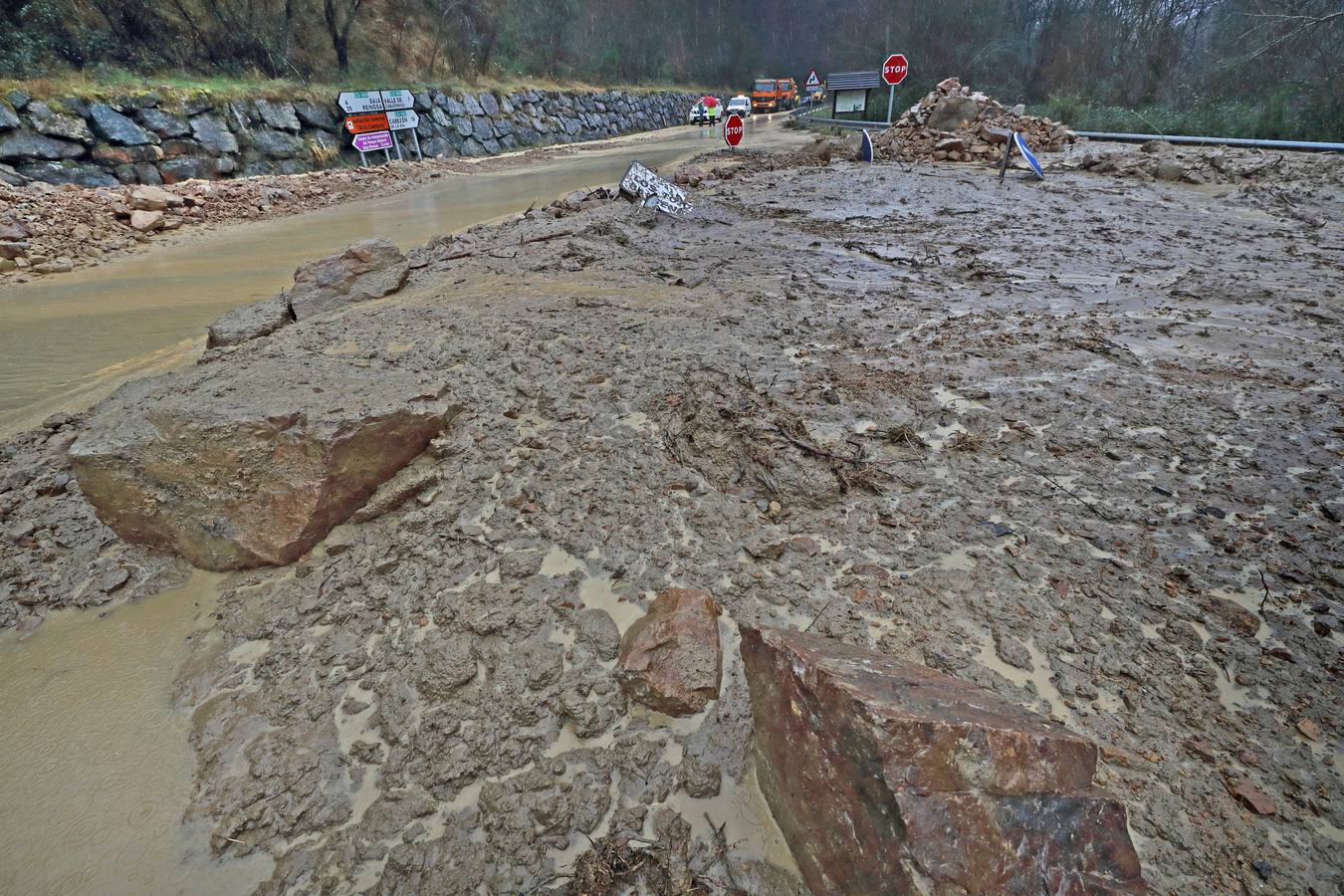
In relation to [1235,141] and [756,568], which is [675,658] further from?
[1235,141]

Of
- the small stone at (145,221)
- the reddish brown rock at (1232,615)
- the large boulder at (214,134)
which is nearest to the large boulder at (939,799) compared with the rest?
the reddish brown rock at (1232,615)

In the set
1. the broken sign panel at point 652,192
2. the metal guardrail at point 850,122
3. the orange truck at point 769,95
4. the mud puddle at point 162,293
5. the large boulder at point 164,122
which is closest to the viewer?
the mud puddle at point 162,293

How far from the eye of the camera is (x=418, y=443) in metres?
2.97

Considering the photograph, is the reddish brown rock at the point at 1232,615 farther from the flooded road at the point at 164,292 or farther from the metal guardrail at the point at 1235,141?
the metal guardrail at the point at 1235,141

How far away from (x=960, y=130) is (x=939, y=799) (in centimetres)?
1638

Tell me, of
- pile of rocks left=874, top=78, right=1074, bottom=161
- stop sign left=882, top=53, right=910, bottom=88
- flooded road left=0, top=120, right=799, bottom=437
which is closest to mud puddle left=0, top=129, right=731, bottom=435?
flooded road left=0, top=120, right=799, bottom=437

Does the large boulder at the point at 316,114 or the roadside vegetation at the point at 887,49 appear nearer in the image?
the roadside vegetation at the point at 887,49

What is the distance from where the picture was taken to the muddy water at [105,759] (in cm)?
158

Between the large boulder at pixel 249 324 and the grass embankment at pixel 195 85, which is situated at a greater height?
the grass embankment at pixel 195 85

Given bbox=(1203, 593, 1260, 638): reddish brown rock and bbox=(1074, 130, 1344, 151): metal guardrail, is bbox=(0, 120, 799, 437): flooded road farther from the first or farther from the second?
bbox=(1074, 130, 1344, 151): metal guardrail

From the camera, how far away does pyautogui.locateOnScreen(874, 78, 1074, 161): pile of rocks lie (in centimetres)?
1340

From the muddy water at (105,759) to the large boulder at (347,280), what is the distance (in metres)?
3.53

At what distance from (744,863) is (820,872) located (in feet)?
0.69

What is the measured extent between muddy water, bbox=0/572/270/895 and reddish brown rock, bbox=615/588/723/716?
3.54ft
